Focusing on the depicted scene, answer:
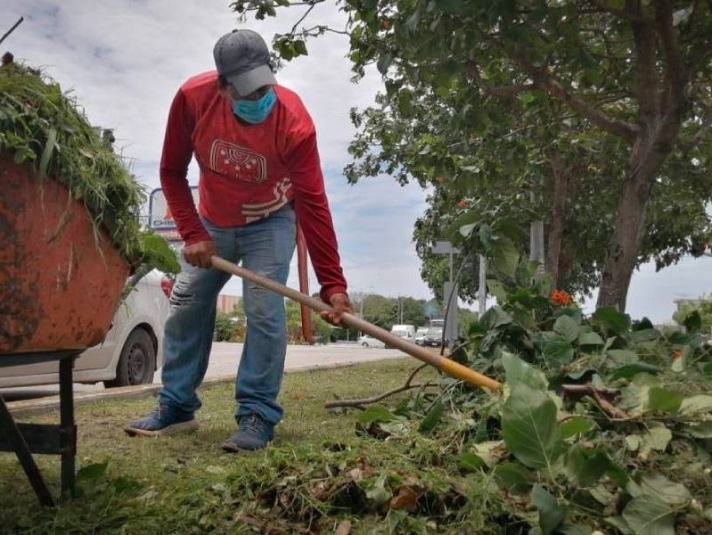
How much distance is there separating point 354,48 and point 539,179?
5.01 meters

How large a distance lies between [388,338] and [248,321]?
2.71ft

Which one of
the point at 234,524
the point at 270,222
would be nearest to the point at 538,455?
the point at 234,524

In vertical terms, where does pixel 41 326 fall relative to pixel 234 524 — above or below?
above

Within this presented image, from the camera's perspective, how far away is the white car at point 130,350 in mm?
5844

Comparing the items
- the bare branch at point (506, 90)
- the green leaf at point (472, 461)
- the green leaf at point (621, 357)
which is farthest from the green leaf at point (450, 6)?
the bare branch at point (506, 90)

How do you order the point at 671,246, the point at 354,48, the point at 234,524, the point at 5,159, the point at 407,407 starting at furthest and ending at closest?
1. the point at 671,246
2. the point at 354,48
3. the point at 407,407
4. the point at 234,524
5. the point at 5,159

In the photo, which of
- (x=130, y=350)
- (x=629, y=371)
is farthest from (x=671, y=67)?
(x=130, y=350)

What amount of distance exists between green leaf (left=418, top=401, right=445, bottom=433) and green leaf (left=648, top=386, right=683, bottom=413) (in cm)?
86

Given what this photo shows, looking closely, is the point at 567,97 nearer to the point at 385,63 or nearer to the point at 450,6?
the point at 385,63

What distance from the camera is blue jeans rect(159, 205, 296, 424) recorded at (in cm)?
356

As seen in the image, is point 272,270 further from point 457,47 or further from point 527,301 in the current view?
point 457,47

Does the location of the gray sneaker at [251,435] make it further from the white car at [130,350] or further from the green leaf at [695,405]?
the white car at [130,350]

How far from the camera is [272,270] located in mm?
3602

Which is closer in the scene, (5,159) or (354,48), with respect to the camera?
(5,159)
